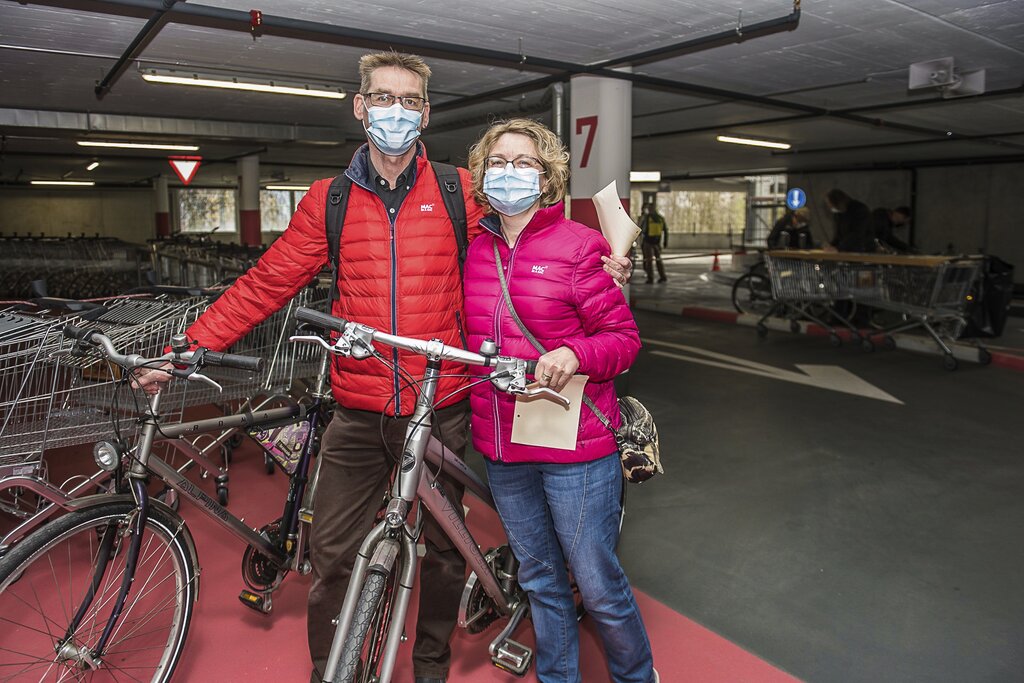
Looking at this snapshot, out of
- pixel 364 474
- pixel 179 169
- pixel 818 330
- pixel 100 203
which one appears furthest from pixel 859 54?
pixel 100 203

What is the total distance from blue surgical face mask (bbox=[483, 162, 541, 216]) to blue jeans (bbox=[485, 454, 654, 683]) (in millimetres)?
721

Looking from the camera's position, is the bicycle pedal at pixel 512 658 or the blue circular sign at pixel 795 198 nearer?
the bicycle pedal at pixel 512 658

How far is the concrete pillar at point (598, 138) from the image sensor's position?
6.45 metres

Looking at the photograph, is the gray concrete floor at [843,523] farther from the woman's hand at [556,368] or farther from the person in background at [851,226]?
the person in background at [851,226]

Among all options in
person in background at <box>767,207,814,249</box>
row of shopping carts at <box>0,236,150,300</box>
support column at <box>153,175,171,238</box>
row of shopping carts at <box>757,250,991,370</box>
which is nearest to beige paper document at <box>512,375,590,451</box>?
row of shopping carts at <box>757,250,991,370</box>

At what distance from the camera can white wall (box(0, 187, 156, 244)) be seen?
25594 mm

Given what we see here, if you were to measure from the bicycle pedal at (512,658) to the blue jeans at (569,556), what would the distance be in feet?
0.27

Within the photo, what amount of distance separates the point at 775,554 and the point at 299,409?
219 centimetres

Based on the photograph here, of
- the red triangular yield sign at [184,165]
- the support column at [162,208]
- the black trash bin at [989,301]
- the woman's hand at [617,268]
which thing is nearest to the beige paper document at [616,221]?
the woman's hand at [617,268]

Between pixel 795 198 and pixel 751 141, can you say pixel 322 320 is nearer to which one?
pixel 751 141

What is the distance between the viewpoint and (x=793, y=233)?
11258 millimetres

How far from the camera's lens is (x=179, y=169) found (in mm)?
13953

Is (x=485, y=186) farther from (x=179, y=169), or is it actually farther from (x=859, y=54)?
(x=179, y=169)

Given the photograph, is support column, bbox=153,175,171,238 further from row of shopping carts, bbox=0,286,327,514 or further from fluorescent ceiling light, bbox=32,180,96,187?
row of shopping carts, bbox=0,286,327,514
